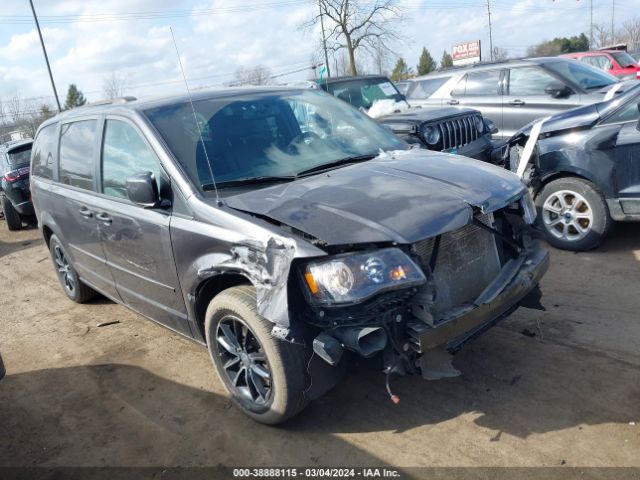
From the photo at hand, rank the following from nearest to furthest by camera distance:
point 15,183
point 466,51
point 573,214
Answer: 1. point 573,214
2. point 15,183
3. point 466,51

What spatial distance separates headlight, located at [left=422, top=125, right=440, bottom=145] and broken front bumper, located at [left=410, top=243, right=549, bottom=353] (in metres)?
3.42

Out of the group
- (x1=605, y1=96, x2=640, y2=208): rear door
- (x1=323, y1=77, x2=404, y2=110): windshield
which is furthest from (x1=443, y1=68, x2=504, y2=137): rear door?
(x1=605, y1=96, x2=640, y2=208): rear door

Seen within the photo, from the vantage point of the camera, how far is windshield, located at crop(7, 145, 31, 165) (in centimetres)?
1141

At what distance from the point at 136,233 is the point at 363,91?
6832 mm

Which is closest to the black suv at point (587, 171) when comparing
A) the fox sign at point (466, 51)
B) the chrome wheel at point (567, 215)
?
the chrome wheel at point (567, 215)

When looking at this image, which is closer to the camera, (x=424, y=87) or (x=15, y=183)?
(x=424, y=87)

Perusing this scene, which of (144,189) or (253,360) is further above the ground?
(144,189)

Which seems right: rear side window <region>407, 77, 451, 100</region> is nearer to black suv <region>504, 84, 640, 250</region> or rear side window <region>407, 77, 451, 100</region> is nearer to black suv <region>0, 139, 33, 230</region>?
black suv <region>504, 84, 640, 250</region>

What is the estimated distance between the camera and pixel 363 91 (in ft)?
31.7

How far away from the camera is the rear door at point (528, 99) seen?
7902 mm

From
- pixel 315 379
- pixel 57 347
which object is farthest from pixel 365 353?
pixel 57 347

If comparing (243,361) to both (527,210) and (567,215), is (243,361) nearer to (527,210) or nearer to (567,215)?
(527,210)

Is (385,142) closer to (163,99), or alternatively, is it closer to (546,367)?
(163,99)

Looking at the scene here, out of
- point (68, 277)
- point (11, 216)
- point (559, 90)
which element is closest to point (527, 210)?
point (68, 277)
